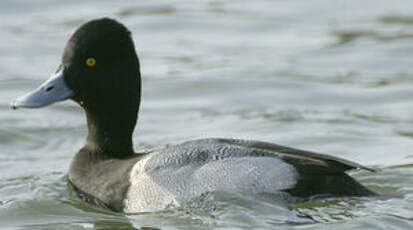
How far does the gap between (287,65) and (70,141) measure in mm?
3320

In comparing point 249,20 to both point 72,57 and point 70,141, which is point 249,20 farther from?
point 72,57

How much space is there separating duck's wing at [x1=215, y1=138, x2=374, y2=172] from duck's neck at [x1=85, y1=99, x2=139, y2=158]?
87cm

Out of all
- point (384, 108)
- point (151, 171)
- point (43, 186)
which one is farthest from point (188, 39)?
point (151, 171)

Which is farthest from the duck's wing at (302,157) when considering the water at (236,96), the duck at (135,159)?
the water at (236,96)

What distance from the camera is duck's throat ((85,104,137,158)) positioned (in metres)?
6.82

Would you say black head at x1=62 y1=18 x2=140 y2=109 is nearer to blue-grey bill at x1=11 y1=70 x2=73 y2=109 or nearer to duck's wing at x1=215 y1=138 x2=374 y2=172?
blue-grey bill at x1=11 y1=70 x2=73 y2=109

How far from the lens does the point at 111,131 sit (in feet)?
22.5

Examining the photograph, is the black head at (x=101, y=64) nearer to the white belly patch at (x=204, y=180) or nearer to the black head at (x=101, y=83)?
the black head at (x=101, y=83)

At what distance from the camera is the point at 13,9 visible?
13.0 meters

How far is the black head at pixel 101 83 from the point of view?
21.6ft

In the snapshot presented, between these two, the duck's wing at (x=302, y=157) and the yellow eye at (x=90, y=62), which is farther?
the yellow eye at (x=90, y=62)

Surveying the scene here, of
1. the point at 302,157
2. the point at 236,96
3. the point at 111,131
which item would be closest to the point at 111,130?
the point at 111,131

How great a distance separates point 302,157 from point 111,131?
1.51 m

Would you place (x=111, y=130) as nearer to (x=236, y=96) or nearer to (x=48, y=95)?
(x=48, y=95)
